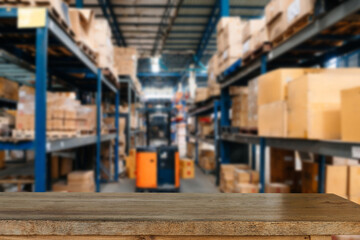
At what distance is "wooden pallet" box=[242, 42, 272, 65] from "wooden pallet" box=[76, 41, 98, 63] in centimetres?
264

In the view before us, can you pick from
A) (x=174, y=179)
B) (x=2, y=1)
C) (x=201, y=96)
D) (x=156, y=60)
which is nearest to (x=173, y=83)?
(x=156, y=60)

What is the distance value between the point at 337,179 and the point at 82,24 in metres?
4.12

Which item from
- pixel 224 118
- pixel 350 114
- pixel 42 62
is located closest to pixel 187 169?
pixel 224 118

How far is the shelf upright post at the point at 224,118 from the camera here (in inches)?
250

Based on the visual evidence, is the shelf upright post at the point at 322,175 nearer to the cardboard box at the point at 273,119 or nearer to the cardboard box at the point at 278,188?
the cardboard box at the point at 273,119

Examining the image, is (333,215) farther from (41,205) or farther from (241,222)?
(41,205)

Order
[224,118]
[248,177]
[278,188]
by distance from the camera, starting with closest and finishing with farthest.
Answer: [278,188]
[248,177]
[224,118]

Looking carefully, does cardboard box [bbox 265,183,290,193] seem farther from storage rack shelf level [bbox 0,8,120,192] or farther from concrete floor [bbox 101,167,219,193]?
storage rack shelf level [bbox 0,8,120,192]

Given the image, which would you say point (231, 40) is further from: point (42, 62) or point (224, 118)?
point (42, 62)

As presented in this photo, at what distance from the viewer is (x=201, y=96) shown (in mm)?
9430

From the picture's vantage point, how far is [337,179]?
2.58 metres

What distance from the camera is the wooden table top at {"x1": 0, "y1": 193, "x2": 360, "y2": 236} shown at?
90cm

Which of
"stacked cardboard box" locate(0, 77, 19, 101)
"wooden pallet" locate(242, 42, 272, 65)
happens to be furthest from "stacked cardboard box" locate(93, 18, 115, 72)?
"wooden pallet" locate(242, 42, 272, 65)

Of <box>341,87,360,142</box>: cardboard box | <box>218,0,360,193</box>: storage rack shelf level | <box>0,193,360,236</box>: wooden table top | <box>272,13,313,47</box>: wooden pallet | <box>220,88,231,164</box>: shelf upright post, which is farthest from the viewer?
<box>220,88,231,164</box>: shelf upright post
